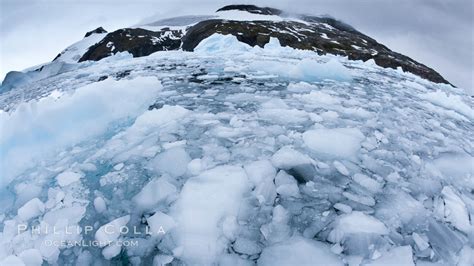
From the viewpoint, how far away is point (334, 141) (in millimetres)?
3207

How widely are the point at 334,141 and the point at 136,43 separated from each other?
70097 mm

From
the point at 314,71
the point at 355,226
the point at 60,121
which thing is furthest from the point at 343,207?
the point at 314,71

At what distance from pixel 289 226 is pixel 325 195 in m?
0.46

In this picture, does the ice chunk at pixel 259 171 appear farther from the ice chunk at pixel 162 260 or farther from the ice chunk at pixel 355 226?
the ice chunk at pixel 162 260

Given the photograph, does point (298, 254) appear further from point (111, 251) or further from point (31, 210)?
point (31, 210)

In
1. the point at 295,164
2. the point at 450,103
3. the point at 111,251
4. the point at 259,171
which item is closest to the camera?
the point at 111,251

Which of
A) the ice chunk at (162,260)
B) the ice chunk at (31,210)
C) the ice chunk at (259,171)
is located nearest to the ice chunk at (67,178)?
the ice chunk at (31,210)

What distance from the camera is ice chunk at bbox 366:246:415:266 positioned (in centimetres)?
193

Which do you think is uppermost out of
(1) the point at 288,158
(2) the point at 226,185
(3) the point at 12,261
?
(1) the point at 288,158

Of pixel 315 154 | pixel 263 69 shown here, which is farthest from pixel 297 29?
pixel 315 154

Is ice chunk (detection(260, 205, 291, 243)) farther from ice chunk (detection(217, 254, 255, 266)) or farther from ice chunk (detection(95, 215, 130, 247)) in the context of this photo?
ice chunk (detection(95, 215, 130, 247))

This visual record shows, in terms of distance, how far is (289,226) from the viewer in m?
2.18

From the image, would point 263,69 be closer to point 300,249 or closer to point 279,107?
A: point 279,107

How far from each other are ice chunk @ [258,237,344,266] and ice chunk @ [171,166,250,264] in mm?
293
